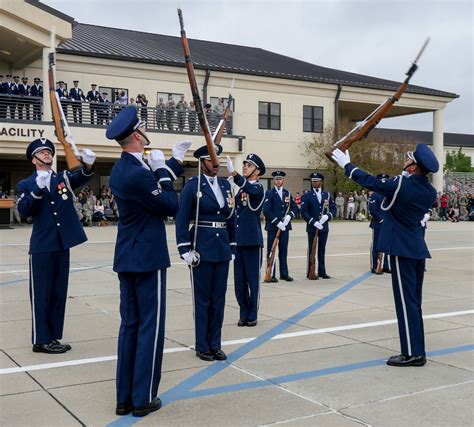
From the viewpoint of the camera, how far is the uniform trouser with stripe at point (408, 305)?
581 cm

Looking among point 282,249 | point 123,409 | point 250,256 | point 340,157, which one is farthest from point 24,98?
point 123,409

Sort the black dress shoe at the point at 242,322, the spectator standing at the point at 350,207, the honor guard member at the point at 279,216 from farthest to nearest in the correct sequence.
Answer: the spectator standing at the point at 350,207 → the honor guard member at the point at 279,216 → the black dress shoe at the point at 242,322

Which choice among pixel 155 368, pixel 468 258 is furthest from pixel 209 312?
pixel 468 258

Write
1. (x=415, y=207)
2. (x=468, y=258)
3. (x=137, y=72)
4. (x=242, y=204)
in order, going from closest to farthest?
1. (x=415, y=207)
2. (x=242, y=204)
3. (x=468, y=258)
4. (x=137, y=72)

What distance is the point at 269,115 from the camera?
34469 millimetres

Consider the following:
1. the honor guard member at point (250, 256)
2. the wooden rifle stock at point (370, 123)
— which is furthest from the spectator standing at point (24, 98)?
the wooden rifle stock at point (370, 123)

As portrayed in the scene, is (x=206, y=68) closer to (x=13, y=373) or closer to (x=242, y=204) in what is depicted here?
(x=242, y=204)

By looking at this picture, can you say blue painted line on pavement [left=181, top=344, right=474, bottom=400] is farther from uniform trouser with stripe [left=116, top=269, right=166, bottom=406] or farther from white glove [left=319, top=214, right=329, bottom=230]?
white glove [left=319, top=214, right=329, bottom=230]

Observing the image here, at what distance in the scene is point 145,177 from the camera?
4438 mm

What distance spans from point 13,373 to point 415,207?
393cm

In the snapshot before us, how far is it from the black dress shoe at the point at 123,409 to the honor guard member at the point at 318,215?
7.50 meters

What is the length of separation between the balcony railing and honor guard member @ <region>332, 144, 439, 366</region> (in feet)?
61.2

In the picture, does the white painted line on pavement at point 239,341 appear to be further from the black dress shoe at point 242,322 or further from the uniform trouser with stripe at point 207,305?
the black dress shoe at point 242,322

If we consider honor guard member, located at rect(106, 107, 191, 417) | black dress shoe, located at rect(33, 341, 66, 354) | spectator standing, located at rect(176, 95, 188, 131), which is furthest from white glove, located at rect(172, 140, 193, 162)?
spectator standing, located at rect(176, 95, 188, 131)
